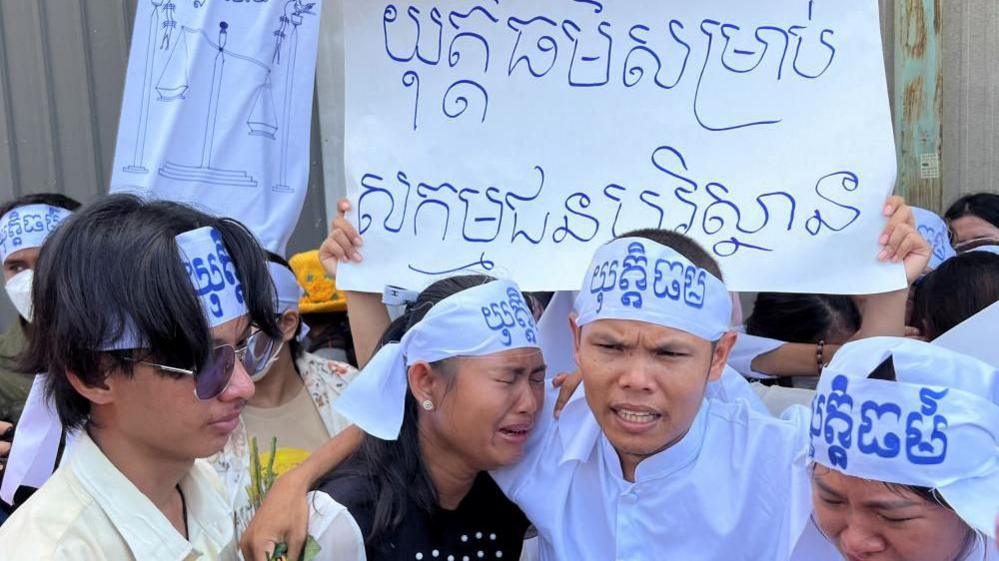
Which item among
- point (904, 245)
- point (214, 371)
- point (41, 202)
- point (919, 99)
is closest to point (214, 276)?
point (214, 371)

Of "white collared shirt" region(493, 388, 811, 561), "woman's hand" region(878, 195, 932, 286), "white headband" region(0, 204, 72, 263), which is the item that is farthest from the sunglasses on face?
"white headband" region(0, 204, 72, 263)

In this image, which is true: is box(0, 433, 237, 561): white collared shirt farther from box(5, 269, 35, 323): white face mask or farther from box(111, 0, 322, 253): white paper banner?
box(5, 269, 35, 323): white face mask

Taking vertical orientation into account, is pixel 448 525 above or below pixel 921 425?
below

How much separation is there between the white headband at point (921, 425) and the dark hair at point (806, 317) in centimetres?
172

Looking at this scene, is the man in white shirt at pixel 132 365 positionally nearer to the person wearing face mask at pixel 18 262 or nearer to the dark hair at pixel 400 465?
the dark hair at pixel 400 465

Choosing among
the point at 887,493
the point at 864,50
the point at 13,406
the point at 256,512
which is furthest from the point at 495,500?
the point at 13,406

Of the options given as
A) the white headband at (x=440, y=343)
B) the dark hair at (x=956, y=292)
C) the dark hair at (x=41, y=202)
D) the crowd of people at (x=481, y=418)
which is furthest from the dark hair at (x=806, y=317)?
the dark hair at (x=41, y=202)

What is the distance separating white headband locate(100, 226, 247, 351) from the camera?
1.93 metres

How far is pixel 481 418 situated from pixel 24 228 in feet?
7.87

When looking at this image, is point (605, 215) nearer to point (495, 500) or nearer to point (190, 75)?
point (495, 500)

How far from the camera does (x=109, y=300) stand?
1839 millimetres

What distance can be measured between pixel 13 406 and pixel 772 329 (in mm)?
2760

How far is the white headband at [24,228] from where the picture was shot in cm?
415

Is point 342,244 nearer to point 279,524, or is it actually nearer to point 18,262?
point 279,524
